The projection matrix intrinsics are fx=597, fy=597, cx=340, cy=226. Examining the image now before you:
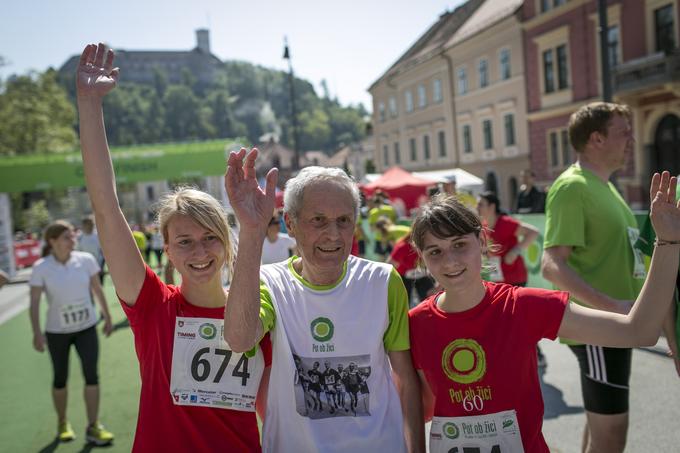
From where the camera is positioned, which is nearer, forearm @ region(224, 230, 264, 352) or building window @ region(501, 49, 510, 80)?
forearm @ region(224, 230, 264, 352)

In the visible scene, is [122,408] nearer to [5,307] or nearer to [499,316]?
[499,316]

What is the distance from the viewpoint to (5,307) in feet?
50.4

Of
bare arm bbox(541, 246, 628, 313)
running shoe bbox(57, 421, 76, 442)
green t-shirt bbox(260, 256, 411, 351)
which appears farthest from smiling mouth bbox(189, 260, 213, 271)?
running shoe bbox(57, 421, 76, 442)

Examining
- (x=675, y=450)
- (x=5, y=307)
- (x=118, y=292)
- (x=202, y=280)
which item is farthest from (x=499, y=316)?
(x=5, y=307)

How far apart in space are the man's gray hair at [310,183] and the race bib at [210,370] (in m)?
0.58

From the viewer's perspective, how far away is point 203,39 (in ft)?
597

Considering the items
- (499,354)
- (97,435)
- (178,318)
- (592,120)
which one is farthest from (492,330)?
(97,435)

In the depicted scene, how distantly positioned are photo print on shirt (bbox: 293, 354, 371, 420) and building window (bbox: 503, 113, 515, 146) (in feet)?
104

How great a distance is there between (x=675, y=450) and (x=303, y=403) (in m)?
3.12

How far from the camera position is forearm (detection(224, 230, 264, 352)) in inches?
76.5

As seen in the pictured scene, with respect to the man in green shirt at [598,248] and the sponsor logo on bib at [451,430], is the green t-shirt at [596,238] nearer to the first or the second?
the man in green shirt at [598,248]

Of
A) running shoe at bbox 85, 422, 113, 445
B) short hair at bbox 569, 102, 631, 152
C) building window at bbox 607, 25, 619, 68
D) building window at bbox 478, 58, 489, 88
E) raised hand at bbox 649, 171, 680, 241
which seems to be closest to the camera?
raised hand at bbox 649, 171, 680, 241

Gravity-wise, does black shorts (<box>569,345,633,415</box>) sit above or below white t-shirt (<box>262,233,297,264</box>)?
below

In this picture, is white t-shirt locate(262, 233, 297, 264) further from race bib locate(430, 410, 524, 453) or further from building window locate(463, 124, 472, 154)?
building window locate(463, 124, 472, 154)
